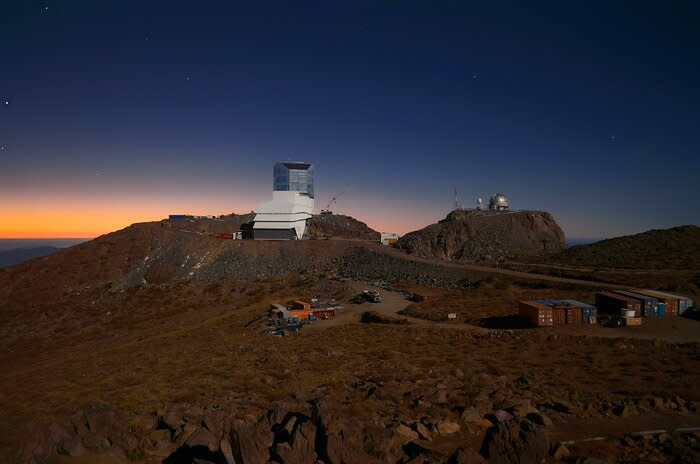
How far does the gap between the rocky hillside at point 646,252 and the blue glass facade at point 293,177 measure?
6354cm

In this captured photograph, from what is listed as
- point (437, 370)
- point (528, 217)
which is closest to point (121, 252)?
point (437, 370)

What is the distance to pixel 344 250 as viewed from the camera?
64000 mm

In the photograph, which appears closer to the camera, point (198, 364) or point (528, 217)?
point (198, 364)

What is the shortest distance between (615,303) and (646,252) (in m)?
50.0

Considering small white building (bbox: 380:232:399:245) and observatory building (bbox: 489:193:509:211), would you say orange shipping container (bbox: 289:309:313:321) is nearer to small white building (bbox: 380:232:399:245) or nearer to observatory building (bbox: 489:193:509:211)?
small white building (bbox: 380:232:399:245)

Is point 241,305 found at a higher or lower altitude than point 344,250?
lower

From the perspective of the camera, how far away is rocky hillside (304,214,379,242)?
294 ft

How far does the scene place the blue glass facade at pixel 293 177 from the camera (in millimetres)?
100188

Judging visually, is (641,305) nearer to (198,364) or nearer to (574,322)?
(574,322)

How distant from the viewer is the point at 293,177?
100 m

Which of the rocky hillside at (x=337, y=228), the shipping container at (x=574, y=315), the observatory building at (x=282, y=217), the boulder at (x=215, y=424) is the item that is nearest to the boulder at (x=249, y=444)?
the boulder at (x=215, y=424)

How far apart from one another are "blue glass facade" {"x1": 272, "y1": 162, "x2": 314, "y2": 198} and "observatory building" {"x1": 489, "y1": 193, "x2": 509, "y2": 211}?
159 feet

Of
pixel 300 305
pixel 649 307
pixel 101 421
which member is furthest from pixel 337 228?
pixel 101 421

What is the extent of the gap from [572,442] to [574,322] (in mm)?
20082
